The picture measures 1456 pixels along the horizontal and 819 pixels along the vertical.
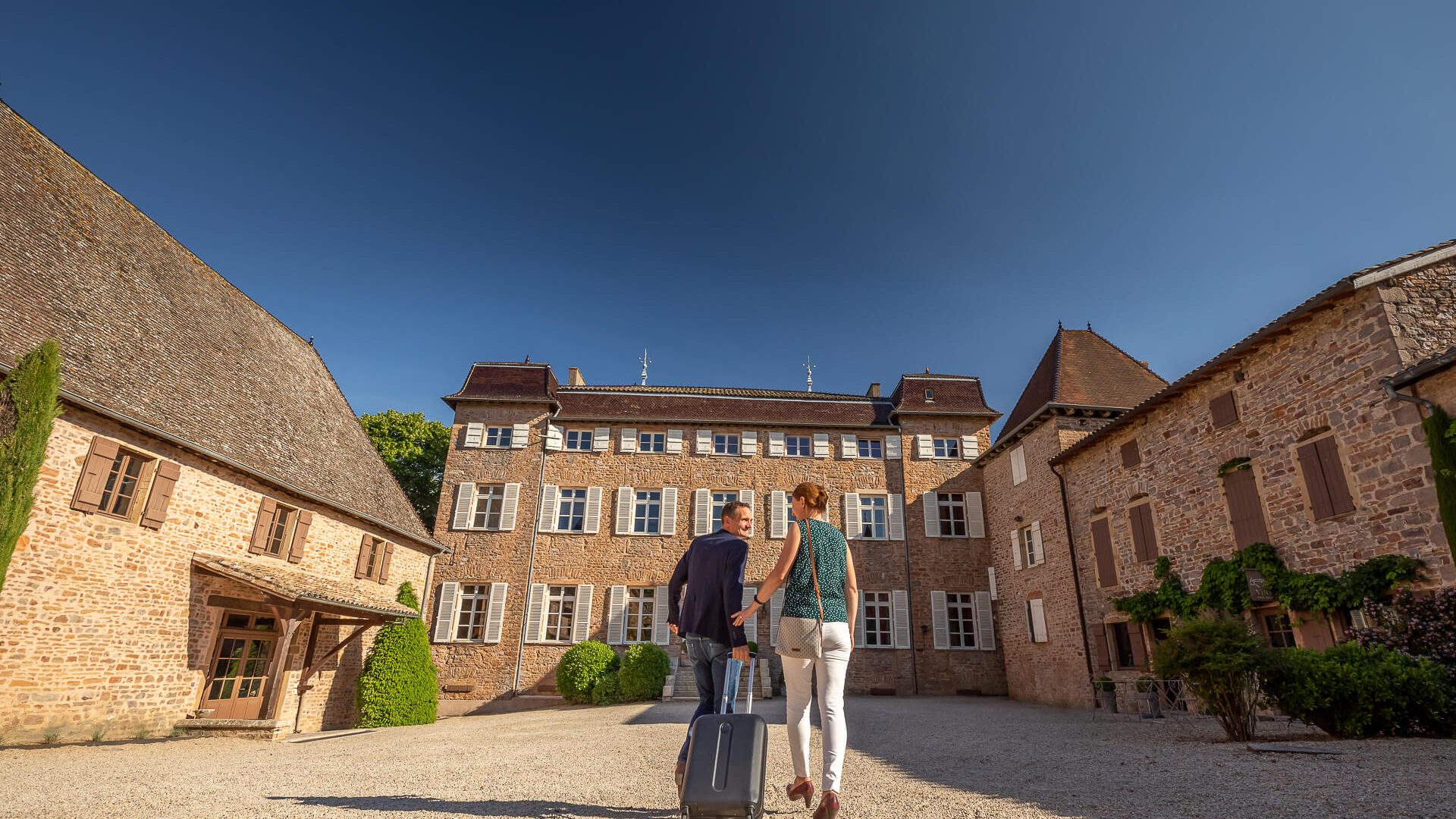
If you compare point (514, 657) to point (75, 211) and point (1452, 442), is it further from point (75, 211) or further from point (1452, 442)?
point (1452, 442)

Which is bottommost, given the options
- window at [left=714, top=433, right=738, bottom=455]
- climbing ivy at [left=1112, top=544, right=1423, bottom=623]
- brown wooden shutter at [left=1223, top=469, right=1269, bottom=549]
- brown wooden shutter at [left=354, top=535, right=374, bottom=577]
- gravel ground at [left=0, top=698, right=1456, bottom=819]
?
gravel ground at [left=0, top=698, right=1456, bottom=819]

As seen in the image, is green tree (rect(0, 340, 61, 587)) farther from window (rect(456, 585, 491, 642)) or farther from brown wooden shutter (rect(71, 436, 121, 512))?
window (rect(456, 585, 491, 642))

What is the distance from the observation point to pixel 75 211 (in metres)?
12.3

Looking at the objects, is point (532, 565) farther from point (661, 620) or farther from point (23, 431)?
point (23, 431)

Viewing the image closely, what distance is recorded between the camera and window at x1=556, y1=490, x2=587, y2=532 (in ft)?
68.2

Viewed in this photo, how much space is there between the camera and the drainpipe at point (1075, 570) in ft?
50.1

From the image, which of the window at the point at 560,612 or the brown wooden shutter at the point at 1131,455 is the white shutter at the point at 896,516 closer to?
the brown wooden shutter at the point at 1131,455

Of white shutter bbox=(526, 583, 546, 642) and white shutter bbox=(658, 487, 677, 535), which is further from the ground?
white shutter bbox=(658, 487, 677, 535)

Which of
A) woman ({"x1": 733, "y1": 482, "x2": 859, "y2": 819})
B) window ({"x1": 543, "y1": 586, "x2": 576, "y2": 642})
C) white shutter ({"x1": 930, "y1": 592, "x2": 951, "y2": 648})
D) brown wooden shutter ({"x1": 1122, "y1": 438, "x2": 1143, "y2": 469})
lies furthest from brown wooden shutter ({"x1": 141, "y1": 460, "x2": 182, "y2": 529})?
white shutter ({"x1": 930, "y1": 592, "x2": 951, "y2": 648})

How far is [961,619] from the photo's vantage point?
20.2 meters

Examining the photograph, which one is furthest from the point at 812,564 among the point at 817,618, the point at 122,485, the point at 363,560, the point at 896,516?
the point at 896,516

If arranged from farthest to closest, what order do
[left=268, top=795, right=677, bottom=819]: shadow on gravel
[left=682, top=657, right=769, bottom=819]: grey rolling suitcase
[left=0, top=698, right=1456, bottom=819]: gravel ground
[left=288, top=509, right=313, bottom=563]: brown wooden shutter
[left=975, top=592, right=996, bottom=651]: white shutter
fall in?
[left=975, top=592, right=996, bottom=651]: white shutter → [left=288, top=509, right=313, bottom=563]: brown wooden shutter → [left=0, top=698, right=1456, bottom=819]: gravel ground → [left=268, top=795, right=677, bottom=819]: shadow on gravel → [left=682, top=657, right=769, bottom=819]: grey rolling suitcase

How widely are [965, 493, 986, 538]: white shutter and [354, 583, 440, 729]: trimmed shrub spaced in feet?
51.5

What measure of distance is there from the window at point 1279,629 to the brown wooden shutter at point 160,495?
17888 millimetres
